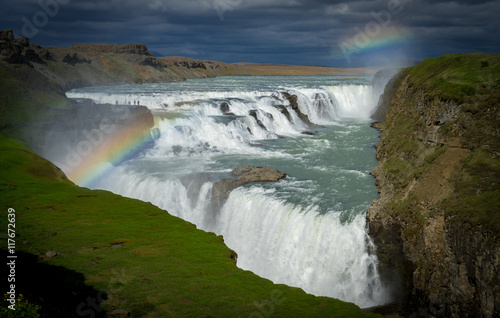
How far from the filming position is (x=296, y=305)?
490 inches

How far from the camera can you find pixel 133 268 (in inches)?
554

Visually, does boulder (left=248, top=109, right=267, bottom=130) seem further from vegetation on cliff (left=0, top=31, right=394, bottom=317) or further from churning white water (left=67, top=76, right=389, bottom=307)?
vegetation on cliff (left=0, top=31, right=394, bottom=317)

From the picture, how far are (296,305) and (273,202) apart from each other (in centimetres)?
1161

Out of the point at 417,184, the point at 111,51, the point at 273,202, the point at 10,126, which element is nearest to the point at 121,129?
the point at 10,126

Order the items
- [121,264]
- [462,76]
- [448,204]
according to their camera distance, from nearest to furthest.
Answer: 1. [121,264]
2. [448,204]
3. [462,76]

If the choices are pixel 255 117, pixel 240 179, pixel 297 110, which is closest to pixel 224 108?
pixel 255 117

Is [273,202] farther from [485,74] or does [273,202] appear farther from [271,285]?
[485,74]

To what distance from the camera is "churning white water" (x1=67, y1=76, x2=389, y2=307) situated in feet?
66.1

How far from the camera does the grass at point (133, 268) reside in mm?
11797

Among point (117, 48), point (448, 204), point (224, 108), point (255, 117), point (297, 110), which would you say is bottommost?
point (448, 204)

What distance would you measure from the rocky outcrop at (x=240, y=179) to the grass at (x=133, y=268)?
6.11 meters

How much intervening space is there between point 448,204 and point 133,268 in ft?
44.8

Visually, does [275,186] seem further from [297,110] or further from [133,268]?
[297,110]

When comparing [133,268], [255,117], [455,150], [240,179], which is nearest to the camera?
[133,268]
